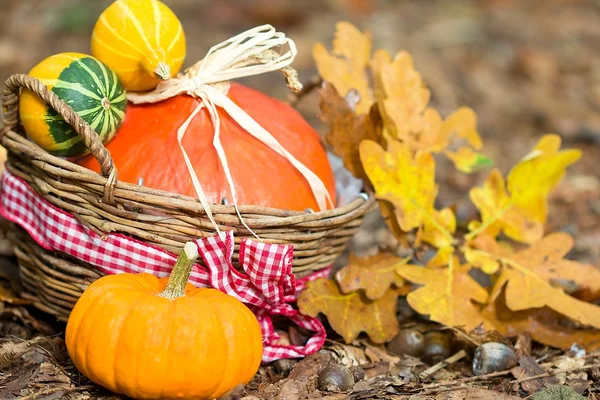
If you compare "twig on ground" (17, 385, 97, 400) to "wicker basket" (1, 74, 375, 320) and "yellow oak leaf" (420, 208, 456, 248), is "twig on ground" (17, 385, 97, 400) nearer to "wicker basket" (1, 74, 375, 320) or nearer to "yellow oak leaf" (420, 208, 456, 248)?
"wicker basket" (1, 74, 375, 320)

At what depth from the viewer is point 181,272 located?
1856mm

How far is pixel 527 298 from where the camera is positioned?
2359 mm

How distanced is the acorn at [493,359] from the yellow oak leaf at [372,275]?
35 cm

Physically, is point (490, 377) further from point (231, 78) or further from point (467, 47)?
point (467, 47)

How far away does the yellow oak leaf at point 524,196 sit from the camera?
2.64m

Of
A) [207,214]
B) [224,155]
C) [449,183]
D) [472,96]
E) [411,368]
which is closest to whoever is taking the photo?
[207,214]

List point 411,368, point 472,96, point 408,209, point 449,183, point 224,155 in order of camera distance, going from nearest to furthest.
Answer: point 224,155, point 411,368, point 408,209, point 449,183, point 472,96

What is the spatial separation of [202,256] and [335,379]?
50 cm

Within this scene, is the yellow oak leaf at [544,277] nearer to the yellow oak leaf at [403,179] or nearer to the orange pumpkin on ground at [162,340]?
the yellow oak leaf at [403,179]

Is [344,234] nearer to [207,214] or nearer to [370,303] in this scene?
[370,303]

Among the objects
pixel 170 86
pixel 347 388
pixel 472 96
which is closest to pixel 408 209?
pixel 347 388

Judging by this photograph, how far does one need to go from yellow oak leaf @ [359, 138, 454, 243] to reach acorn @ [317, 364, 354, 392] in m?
0.57

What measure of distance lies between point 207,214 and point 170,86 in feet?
1.65

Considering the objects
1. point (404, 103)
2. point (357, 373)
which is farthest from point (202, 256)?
point (404, 103)
